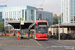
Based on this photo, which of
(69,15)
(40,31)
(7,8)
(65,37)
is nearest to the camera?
(40,31)

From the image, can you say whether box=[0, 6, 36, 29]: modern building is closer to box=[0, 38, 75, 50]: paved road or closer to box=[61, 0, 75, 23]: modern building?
box=[61, 0, 75, 23]: modern building

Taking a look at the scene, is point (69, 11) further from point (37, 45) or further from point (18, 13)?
point (37, 45)

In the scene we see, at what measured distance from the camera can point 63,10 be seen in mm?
69188

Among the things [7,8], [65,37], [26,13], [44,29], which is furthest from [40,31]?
[7,8]

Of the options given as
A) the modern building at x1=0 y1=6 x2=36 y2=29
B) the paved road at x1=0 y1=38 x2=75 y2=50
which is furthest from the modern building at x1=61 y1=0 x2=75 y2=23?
the paved road at x1=0 y1=38 x2=75 y2=50

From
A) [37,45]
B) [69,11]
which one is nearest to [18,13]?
[69,11]

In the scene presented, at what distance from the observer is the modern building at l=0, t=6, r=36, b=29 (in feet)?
332

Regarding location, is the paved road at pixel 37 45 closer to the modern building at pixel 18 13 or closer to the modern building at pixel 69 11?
the modern building at pixel 69 11

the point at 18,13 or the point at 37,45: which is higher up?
the point at 18,13

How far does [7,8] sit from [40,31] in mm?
80805

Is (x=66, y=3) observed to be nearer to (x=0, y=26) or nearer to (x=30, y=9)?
(x=30, y=9)

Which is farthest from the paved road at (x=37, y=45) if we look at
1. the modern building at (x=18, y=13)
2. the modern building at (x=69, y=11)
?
the modern building at (x=18, y=13)

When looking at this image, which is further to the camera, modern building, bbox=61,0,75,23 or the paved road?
modern building, bbox=61,0,75,23

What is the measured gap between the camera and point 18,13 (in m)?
104
